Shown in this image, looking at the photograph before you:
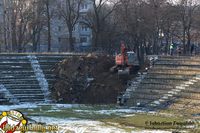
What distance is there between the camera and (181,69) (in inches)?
1569

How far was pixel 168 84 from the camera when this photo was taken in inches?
1510

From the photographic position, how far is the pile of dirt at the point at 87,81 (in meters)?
40.0

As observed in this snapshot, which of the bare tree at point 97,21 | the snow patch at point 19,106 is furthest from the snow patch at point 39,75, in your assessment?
the bare tree at point 97,21

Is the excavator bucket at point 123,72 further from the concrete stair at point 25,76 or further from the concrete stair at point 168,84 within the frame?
the concrete stair at point 25,76

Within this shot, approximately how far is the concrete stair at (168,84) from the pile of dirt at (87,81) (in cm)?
240

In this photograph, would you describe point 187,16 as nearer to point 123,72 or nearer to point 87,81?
point 123,72

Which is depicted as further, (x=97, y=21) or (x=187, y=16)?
(x=97, y=21)

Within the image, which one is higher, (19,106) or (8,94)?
(8,94)

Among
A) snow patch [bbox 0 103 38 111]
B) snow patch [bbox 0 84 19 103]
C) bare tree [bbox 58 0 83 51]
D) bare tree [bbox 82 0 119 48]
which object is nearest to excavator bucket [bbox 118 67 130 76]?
snow patch [bbox 0 103 38 111]

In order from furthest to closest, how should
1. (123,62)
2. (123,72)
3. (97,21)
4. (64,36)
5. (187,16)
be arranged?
1. (64,36)
2. (97,21)
3. (187,16)
4. (123,62)
5. (123,72)

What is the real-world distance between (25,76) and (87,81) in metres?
5.91

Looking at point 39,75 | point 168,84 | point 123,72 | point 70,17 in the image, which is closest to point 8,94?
point 39,75

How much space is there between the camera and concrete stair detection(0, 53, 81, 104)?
39.4 m

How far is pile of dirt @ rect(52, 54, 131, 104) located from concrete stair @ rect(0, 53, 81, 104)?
1.18 meters
